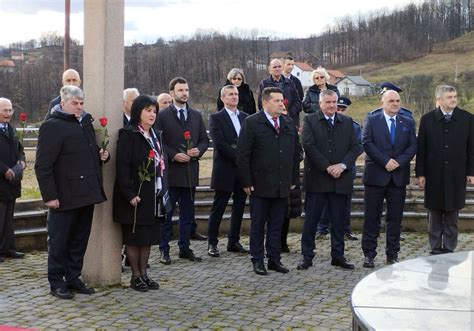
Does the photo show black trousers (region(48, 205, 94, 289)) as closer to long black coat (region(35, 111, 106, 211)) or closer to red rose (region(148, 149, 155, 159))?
long black coat (region(35, 111, 106, 211))

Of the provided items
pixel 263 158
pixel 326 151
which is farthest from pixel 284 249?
pixel 263 158

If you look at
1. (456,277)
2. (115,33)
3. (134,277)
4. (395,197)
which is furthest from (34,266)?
(456,277)

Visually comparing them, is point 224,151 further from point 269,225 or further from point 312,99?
point 312,99

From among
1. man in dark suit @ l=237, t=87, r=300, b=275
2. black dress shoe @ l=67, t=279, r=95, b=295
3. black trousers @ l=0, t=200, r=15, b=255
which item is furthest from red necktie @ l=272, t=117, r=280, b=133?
black trousers @ l=0, t=200, r=15, b=255

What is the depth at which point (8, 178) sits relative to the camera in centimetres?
831

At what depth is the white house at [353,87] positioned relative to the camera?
75938mm

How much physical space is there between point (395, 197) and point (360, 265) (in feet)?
2.97

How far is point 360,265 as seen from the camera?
840 centimetres

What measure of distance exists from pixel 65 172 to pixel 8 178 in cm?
214

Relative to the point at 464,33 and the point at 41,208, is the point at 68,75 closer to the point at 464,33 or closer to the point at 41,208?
the point at 41,208

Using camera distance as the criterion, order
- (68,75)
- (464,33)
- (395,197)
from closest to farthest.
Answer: (68,75)
(395,197)
(464,33)

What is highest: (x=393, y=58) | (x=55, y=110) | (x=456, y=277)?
(x=393, y=58)

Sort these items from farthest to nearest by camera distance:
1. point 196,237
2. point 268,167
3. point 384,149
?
point 196,237, point 384,149, point 268,167

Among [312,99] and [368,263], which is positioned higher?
[312,99]
